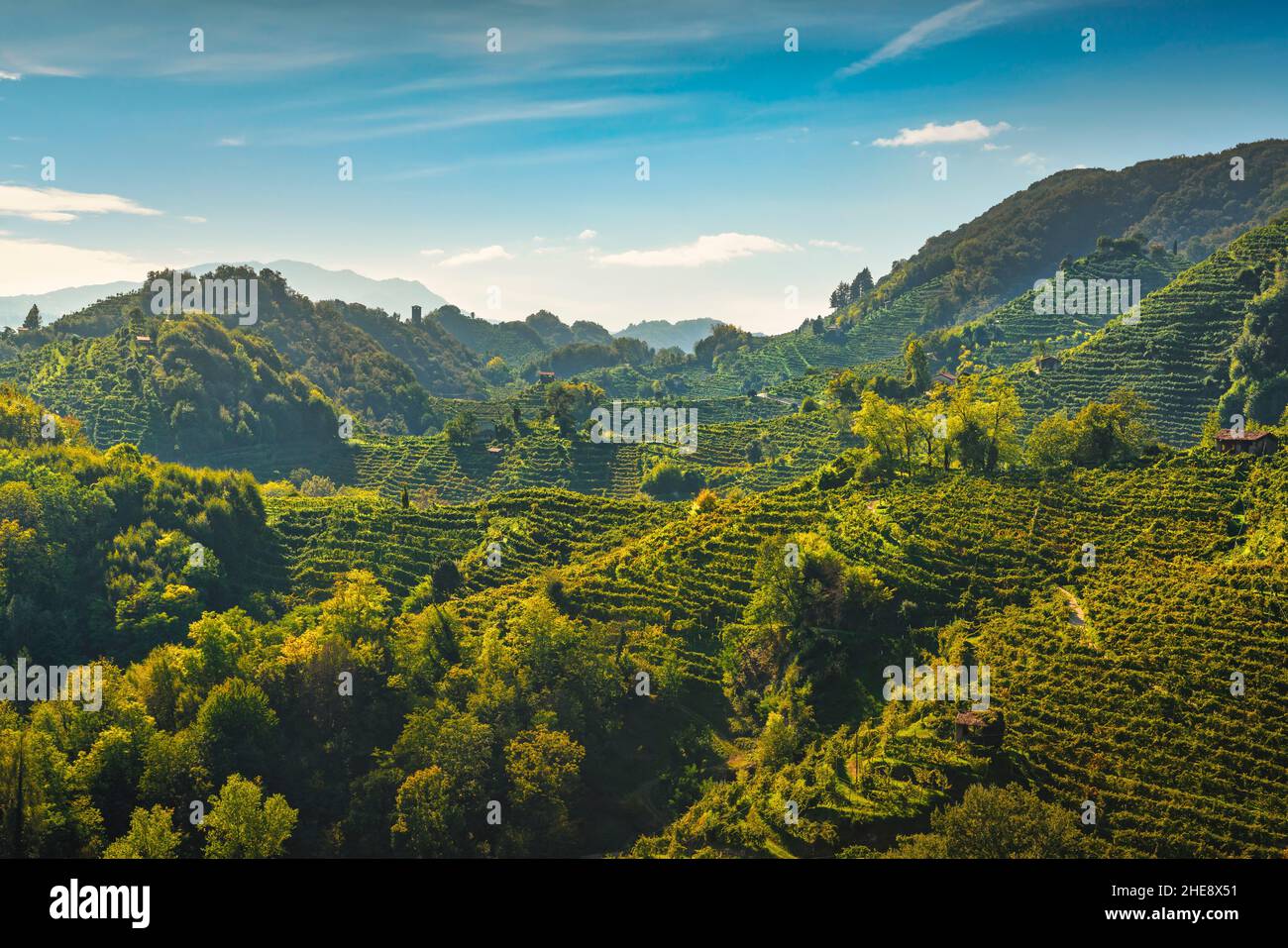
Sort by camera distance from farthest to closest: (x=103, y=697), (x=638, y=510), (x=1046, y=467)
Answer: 1. (x=638, y=510)
2. (x=1046, y=467)
3. (x=103, y=697)

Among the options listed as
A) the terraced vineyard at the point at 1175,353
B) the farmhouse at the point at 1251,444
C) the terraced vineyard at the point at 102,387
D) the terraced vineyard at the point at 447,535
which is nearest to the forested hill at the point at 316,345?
the terraced vineyard at the point at 102,387

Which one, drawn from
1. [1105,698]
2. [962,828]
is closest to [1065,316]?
[1105,698]

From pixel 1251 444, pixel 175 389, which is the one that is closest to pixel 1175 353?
pixel 1251 444

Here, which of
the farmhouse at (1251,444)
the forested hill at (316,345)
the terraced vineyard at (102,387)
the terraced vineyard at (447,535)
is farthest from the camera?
the forested hill at (316,345)

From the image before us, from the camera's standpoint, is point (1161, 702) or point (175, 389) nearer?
point (1161, 702)

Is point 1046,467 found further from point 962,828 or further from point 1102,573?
point 962,828

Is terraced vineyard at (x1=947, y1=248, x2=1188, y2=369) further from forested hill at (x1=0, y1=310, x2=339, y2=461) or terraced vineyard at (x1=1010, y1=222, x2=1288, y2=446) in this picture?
forested hill at (x1=0, y1=310, x2=339, y2=461)

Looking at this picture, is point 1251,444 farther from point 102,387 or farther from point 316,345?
point 316,345

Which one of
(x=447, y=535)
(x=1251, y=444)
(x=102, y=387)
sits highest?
(x=102, y=387)

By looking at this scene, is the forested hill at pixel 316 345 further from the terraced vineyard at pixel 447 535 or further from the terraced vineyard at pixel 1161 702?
the terraced vineyard at pixel 1161 702
